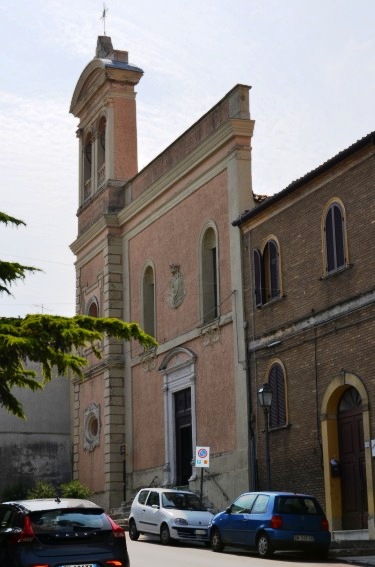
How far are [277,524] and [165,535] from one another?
5.01 meters

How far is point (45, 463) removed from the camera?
1865 inches

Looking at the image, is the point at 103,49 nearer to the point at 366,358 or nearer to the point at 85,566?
the point at 366,358

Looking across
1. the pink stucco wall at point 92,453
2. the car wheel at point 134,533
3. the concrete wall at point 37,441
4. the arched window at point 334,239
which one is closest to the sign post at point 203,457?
the car wheel at point 134,533

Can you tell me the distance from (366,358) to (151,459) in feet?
44.9

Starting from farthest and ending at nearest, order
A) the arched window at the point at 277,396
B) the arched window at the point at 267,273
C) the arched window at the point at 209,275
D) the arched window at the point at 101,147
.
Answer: the arched window at the point at 101,147
the arched window at the point at 209,275
the arched window at the point at 267,273
the arched window at the point at 277,396

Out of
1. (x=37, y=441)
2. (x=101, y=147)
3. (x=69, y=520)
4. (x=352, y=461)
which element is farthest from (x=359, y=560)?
(x=37, y=441)

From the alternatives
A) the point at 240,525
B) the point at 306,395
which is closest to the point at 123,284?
the point at 306,395

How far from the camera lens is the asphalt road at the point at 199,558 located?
1995 cm

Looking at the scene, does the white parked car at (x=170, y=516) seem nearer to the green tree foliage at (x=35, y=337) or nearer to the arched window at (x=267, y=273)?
the arched window at (x=267, y=273)

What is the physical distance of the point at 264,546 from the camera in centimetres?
2189

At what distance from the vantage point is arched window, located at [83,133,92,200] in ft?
146

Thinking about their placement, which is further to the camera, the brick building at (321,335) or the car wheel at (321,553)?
the brick building at (321,335)

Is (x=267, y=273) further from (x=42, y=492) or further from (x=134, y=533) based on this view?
(x=42, y=492)

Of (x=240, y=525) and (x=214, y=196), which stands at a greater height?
(x=214, y=196)
